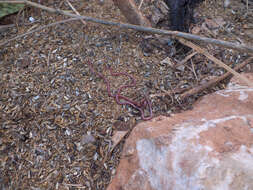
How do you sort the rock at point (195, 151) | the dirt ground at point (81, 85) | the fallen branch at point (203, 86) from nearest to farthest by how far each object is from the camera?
the rock at point (195, 151), the dirt ground at point (81, 85), the fallen branch at point (203, 86)

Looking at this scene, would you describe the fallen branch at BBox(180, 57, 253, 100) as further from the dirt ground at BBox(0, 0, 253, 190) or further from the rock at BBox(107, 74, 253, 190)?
the rock at BBox(107, 74, 253, 190)

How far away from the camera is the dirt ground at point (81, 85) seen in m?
2.26

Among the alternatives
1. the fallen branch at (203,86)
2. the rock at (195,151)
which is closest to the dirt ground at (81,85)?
the fallen branch at (203,86)

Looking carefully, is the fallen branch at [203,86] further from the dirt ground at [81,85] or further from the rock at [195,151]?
the rock at [195,151]

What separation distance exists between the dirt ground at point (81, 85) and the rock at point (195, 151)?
1.32ft

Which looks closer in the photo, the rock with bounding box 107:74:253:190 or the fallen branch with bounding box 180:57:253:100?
the rock with bounding box 107:74:253:190

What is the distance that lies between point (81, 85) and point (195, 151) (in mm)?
1612

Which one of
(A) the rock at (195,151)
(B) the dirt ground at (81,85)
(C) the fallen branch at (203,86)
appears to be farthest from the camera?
(C) the fallen branch at (203,86)

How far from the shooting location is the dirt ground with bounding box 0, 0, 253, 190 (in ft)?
7.43

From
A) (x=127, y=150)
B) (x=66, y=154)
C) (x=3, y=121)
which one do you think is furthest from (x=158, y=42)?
(x=3, y=121)

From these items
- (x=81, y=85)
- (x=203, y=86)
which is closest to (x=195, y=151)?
(x=203, y=86)

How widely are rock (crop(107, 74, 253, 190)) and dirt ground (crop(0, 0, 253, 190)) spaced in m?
0.40

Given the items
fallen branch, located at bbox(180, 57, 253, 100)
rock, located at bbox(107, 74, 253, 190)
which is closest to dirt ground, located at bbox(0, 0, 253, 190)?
fallen branch, located at bbox(180, 57, 253, 100)

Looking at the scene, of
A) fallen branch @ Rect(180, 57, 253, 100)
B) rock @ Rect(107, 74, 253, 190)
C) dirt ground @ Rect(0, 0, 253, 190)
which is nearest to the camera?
rock @ Rect(107, 74, 253, 190)
